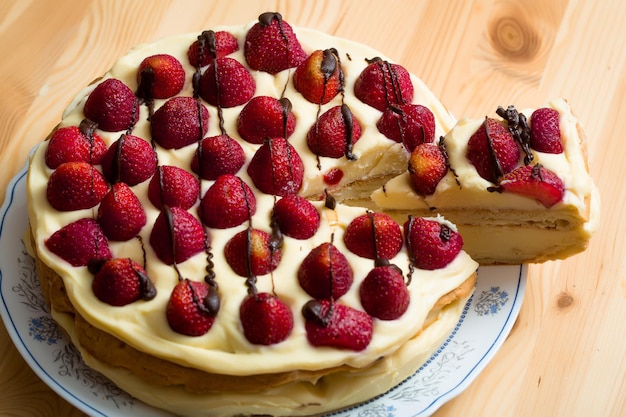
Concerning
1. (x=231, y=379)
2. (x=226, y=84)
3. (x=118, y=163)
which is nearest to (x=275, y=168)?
(x=226, y=84)

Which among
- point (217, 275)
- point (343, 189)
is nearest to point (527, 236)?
point (343, 189)

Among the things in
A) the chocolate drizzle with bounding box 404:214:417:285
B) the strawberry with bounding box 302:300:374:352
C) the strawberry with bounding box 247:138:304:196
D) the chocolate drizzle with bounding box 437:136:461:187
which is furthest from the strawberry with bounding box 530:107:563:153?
the strawberry with bounding box 302:300:374:352

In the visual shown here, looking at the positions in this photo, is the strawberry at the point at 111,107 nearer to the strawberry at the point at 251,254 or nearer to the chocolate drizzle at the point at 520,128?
the strawberry at the point at 251,254

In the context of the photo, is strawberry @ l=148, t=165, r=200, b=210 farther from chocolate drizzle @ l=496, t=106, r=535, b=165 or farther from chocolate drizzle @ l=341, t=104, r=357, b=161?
chocolate drizzle @ l=496, t=106, r=535, b=165

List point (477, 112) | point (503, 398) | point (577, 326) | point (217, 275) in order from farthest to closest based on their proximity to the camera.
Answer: point (477, 112)
point (577, 326)
point (503, 398)
point (217, 275)

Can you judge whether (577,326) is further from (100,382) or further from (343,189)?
(100,382)

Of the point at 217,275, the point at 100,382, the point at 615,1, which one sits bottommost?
the point at 100,382
